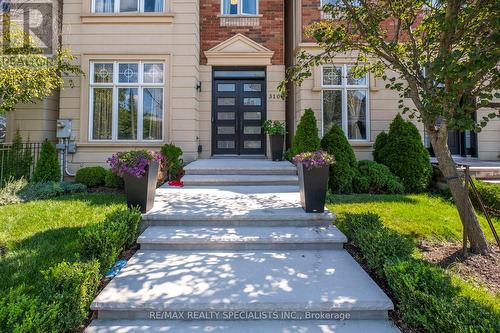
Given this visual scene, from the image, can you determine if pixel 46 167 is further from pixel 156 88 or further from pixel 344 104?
pixel 344 104

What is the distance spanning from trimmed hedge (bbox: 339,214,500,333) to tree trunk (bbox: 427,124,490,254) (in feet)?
3.74

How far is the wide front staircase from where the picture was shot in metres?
2.42

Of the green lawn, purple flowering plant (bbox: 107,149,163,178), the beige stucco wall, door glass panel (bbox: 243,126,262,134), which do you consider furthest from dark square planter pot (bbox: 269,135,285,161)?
purple flowering plant (bbox: 107,149,163,178)

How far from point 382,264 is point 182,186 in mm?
3959

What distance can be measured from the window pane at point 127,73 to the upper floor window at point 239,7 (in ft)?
10.6

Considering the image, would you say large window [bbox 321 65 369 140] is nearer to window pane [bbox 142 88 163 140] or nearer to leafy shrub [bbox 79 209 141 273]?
window pane [bbox 142 88 163 140]

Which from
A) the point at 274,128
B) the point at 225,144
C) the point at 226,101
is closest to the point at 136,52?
the point at 226,101

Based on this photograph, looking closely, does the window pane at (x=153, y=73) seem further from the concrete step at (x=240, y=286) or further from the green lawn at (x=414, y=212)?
the concrete step at (x=240, y=286)

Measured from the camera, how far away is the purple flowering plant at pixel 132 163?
4.01 m

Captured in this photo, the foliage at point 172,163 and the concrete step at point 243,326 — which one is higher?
the foliage at point 172,163

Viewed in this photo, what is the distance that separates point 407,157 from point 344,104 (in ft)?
7.35

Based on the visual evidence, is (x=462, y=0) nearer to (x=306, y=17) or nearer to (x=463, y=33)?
(x=463, y=33)

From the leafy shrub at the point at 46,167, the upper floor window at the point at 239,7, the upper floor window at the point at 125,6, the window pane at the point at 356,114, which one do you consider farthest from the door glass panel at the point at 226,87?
the leafy shrub at the point at 46,167

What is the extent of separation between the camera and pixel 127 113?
7.59 m
